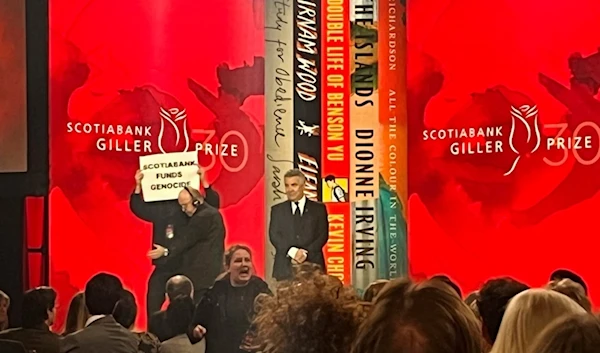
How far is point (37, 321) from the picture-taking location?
4254mm

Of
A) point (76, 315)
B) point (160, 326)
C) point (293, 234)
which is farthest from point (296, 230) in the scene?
point (76, 315)

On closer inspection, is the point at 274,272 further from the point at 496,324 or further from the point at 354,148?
the point at 496,324

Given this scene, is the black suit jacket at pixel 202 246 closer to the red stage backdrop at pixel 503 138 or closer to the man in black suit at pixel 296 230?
the man in black suit at pixel 296 230

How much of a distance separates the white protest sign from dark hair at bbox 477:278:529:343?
7.11ft

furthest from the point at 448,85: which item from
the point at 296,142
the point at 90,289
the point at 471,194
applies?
the point at 90,289

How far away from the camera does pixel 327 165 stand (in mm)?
4684

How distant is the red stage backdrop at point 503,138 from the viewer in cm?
446

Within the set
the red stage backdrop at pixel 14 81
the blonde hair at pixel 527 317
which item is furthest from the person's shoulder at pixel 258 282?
the blonde hair at pixel 527 317

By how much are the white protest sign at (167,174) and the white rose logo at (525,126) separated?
1697mm

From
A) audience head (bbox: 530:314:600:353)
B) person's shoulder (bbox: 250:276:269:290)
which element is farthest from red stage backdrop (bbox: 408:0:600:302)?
audience head (bbox: 530:314:600:353)

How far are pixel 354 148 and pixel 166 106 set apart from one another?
3.42 feet

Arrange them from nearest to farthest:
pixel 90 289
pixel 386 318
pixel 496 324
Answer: pixel 386 318 → pixel 496 324 → pixel 90 289

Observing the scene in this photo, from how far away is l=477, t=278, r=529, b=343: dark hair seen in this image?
8.73 feet

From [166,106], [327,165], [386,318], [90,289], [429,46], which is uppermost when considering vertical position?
[429,46]
